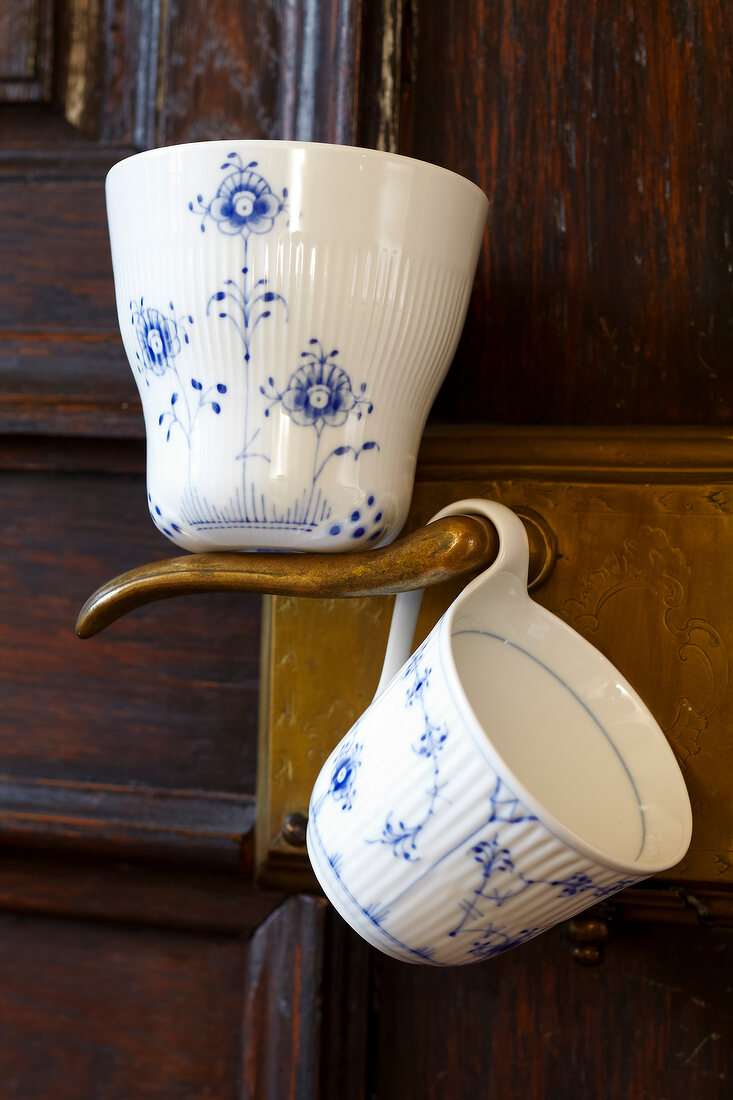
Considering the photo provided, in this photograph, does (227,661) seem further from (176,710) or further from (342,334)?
(342,334)

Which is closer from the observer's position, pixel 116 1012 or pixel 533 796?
pixel 533 796

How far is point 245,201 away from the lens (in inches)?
10.0

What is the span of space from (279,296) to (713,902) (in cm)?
24

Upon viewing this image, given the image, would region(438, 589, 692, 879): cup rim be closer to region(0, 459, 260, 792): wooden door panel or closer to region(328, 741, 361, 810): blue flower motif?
region(328, 741, 361, 810): blue flower motif

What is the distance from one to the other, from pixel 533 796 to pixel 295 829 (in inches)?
4.5

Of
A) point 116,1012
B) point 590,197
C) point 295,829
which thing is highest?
point 590,197

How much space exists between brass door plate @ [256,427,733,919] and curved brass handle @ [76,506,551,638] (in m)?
0.05

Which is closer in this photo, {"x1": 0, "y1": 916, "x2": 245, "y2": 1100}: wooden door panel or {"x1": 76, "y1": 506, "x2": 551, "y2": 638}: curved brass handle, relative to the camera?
{"x1": 76, "y1": 506, "x2": 551, "y2": 638}: curved brass handle

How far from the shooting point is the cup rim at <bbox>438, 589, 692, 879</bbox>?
237 mm

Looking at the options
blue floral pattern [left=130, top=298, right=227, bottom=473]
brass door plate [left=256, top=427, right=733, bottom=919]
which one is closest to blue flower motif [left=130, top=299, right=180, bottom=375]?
blue floral pattern [left=130, top=298, right=227, bottom=473]

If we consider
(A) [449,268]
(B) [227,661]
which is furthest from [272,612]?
(A) [449,268]

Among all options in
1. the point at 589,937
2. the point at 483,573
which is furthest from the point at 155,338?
the point at 589,937

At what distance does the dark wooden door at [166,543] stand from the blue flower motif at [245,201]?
11 cm

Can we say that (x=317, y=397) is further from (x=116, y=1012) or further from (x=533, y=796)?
(x=116, y=1012)
